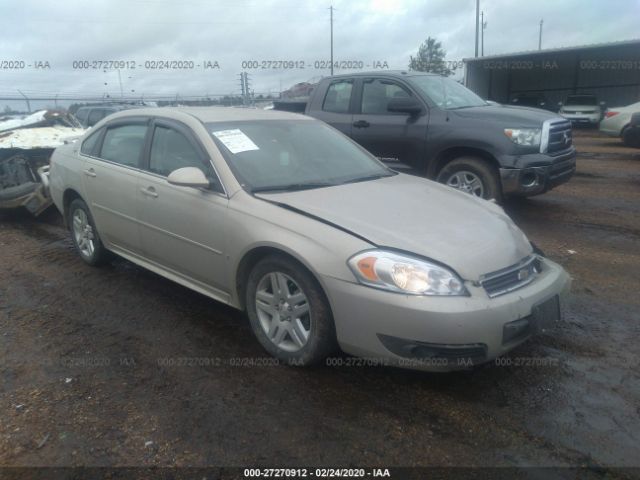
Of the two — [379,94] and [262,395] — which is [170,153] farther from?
[379,94]

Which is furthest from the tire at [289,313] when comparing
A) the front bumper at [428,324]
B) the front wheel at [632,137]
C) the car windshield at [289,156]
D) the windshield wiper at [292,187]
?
the front wheel at [632,137]

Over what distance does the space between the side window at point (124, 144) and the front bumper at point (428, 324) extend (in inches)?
91.8

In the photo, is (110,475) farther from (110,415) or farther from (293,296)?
(293,296)

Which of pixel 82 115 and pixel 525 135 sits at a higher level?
pixel 82 115

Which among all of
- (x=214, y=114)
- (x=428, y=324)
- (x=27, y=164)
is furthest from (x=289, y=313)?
(x=27, y=164)

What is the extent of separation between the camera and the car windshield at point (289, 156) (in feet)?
12.1

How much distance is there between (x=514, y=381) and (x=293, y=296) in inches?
54.7

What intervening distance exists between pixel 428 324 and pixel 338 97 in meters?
5.42

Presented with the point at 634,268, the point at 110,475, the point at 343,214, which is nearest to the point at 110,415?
the point at 110,475

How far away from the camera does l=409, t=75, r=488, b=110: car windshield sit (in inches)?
271

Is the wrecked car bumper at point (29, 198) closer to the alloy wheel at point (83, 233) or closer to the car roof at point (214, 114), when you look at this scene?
the alloy wheel at point (83, 233)

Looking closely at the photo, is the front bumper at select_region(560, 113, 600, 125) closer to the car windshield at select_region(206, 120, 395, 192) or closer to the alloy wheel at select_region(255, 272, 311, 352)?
the car windshield at select_region(206, 120, 395, 192)

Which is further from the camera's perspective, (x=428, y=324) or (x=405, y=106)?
(x=405, y=106)

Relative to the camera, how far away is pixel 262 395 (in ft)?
9.87
